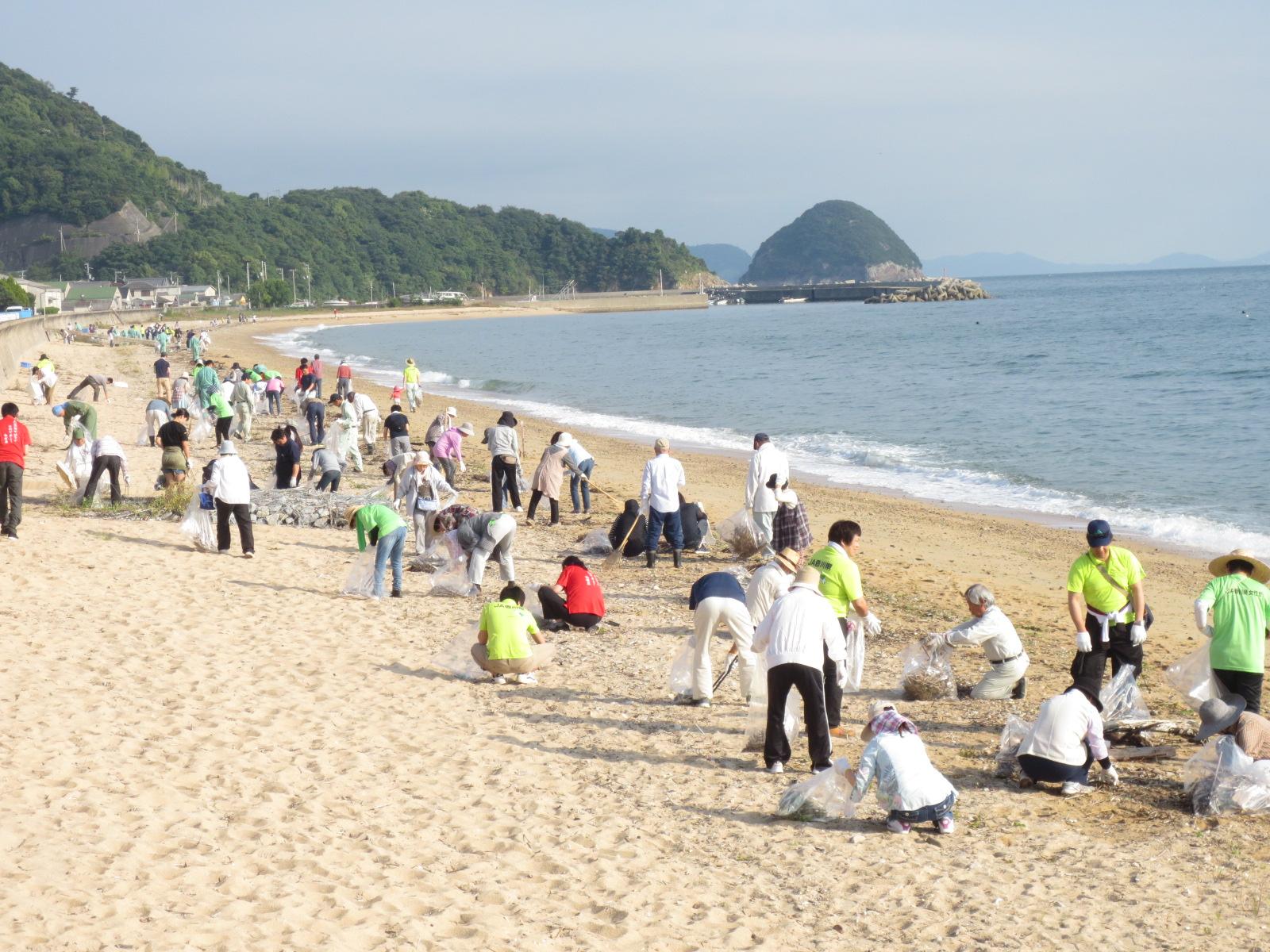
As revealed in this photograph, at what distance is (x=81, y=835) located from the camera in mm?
5668

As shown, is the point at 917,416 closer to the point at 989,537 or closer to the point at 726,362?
the point at 989,537

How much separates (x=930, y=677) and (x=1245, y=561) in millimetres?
2462

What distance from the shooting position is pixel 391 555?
11102 mm

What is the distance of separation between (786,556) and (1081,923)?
2959 millimetres

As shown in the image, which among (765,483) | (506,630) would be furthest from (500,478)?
(506,630)

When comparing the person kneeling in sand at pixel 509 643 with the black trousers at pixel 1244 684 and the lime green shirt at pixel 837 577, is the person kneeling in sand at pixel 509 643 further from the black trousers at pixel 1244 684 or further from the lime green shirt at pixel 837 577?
the black trousers at pixel 1244 684

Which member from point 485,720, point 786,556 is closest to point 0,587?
point 485,720

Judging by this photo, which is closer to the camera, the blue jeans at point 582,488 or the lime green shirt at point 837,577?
the lime green shirt at point 837,577

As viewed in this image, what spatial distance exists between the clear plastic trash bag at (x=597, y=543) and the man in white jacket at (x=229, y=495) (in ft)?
12.3

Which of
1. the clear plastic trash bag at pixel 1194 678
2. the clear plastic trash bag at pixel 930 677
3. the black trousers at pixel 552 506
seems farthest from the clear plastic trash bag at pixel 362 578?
the clear plastic trash bag at pixel 1194 678

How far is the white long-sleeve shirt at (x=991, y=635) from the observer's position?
27.2ft

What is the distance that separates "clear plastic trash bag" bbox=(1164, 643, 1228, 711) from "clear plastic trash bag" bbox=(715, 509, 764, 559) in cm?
535

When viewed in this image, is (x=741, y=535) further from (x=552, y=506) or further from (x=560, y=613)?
(x=552, y=506)

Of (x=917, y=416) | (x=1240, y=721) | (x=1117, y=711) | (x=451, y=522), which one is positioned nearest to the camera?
(x=1240, y=721)
